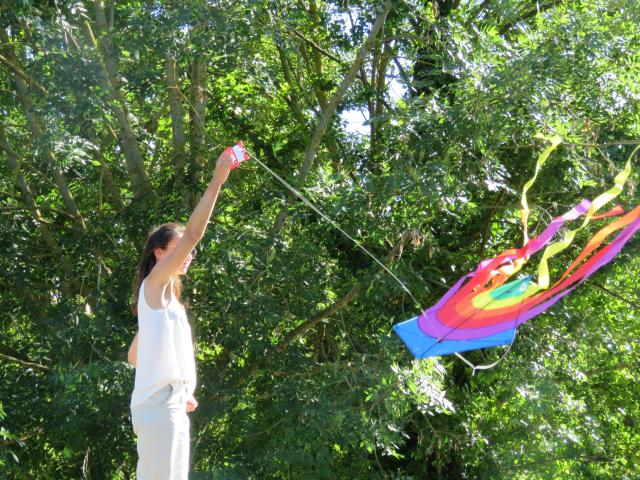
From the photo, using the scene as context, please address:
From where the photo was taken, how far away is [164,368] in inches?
84.4

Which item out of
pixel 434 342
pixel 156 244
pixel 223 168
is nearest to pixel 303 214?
pixel 434 342

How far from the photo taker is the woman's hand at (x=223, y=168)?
83.0 inches

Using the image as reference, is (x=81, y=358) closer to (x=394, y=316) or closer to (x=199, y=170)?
(x=199, y=170)

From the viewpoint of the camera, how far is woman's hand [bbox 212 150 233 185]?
211 cm

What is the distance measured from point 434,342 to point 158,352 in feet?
3.59

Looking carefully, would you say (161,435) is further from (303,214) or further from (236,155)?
(303,214)

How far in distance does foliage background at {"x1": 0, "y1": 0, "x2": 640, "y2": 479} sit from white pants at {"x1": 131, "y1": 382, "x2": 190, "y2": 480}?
101 inches

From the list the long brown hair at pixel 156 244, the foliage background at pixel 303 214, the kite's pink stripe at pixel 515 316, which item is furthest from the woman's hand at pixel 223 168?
the foliage background at pixel 303 214

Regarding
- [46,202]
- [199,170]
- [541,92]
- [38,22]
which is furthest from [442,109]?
[46,202]

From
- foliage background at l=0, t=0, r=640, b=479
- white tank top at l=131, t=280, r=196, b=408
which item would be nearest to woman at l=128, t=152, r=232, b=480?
white tank top at l=131, t=280, r=196, b=408

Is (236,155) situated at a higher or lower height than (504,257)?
higher

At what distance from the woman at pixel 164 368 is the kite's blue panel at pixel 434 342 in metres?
0.99

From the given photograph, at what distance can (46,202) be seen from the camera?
252 inches

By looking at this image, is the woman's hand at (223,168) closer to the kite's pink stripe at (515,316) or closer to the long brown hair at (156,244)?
the long brown hair at (156,244)
